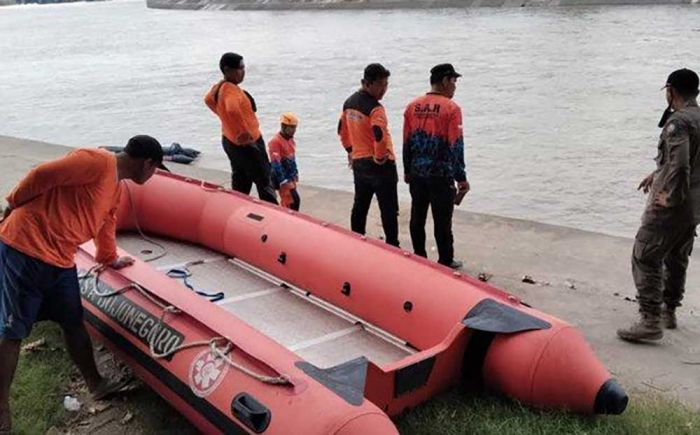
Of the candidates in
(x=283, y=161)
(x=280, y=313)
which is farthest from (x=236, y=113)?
(x=280, y=313)

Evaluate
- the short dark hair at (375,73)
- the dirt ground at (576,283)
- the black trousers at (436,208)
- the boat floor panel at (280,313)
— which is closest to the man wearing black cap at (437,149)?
the black trousers at (436,208)

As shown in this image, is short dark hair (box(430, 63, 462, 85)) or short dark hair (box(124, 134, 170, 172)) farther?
short dark hair (box(430, 63, 462, 85))

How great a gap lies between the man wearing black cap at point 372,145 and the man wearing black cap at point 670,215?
5.52ft

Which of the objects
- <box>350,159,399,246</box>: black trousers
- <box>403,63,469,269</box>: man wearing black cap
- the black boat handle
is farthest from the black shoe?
the black boat handle

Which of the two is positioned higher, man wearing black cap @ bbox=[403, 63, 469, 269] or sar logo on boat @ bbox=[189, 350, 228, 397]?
man wearing black cap @ bbox=[403, 63, 469, 269]

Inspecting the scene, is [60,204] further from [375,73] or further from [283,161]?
[283,161]

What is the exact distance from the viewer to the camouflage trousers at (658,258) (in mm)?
3969

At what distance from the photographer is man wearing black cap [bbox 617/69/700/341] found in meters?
3.76

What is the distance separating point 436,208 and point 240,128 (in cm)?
162

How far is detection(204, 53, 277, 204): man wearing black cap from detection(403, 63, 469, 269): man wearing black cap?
1.26 meters

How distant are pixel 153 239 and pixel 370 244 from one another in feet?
7.18

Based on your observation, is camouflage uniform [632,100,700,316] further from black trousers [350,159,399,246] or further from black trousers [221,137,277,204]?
black trousers [221,137,277,204]

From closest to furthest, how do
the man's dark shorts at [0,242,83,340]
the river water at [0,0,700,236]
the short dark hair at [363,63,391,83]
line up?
the man's dark shorts at [0,242,83,340] < the short dark hair at [363,63,391,83] < the river water at [0,0,700,236]

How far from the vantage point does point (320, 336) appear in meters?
4.00
